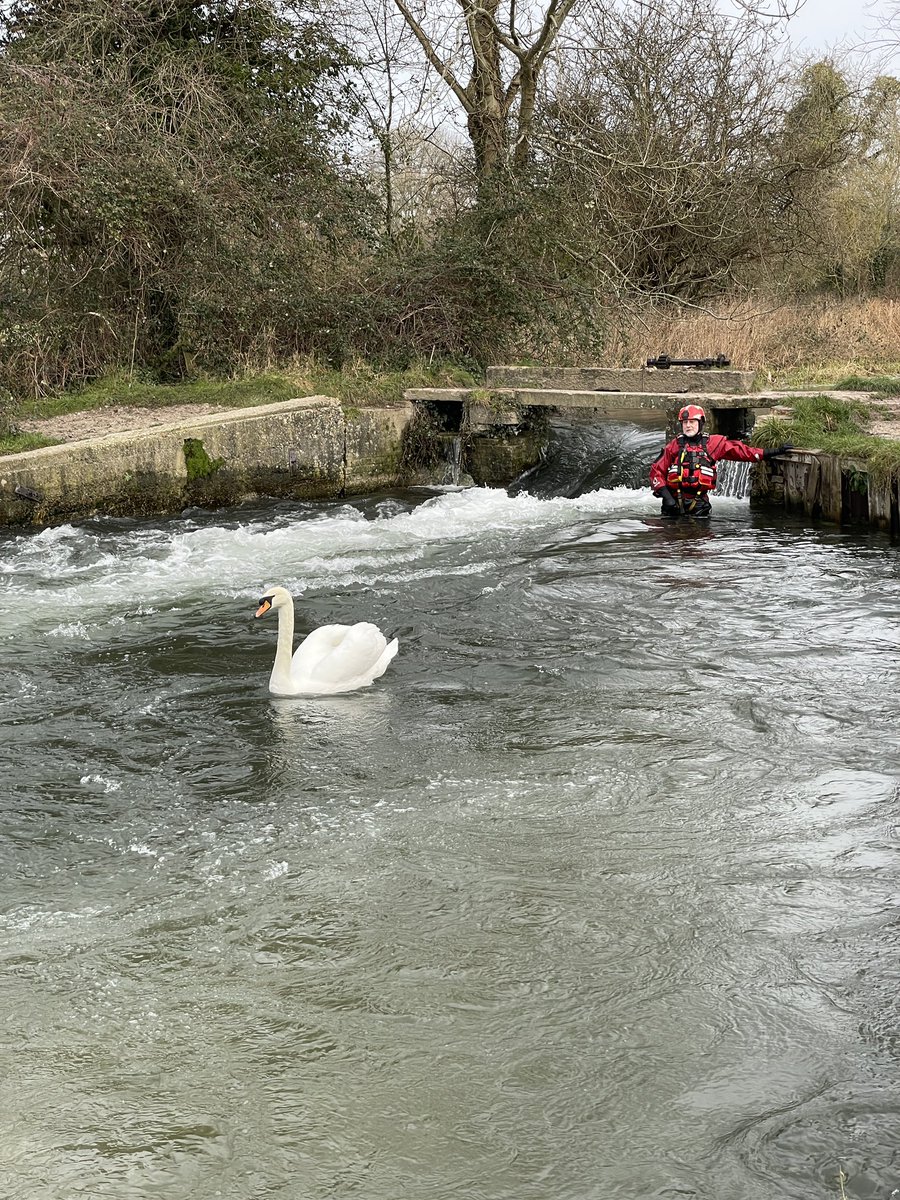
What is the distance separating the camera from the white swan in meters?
7.36

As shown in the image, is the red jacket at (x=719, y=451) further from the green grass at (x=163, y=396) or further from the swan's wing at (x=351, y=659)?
the swan's wing at (x=351, y=659)

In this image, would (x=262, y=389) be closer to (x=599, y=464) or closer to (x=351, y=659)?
(x=599, y=464)

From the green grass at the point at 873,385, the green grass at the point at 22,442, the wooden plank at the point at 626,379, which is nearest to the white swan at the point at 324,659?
the green grass at the point at 22,442

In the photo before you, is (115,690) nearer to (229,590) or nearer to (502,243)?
(229,590)

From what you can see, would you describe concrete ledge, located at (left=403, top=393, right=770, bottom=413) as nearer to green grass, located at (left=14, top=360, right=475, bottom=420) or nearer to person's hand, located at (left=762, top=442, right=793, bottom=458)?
green grass, located at (left=14, top=360, right=475, bottom=420)

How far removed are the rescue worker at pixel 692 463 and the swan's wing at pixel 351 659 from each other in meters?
5.69

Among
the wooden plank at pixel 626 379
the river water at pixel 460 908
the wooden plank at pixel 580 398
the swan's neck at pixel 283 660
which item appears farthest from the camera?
the wooden plank at pixel 626 379

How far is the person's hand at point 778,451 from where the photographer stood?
12625 mm

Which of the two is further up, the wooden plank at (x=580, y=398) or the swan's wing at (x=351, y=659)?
the wooden plank at (x=580, y=398)

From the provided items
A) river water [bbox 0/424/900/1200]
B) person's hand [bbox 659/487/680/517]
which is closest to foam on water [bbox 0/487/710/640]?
person's hand [bbox 659/487/680/517]

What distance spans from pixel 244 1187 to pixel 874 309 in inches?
757

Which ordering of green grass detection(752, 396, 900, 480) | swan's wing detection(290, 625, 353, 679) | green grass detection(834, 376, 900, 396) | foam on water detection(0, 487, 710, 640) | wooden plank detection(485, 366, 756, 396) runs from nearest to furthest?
swan's wing detection(290, 625, 353, 679) < foam on water detection(0, 487, 710, 640) < green grass detection(752, 396, 900, 480) < green grass detection(834, 376, 900, 396) < wooden plank detection(485, 366, 756, 396)

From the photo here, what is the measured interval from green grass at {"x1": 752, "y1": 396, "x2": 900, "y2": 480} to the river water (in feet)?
9.25

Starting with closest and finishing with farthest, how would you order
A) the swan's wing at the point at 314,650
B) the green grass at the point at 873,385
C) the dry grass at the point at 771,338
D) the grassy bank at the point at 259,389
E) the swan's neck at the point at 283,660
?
the swan's neck at the point at 283,660, the swan's wing at the point at 314,650, the green grass at the point at 873,385, the grassy bank at the point at 259,389, the dry grass at the point at 771,338
